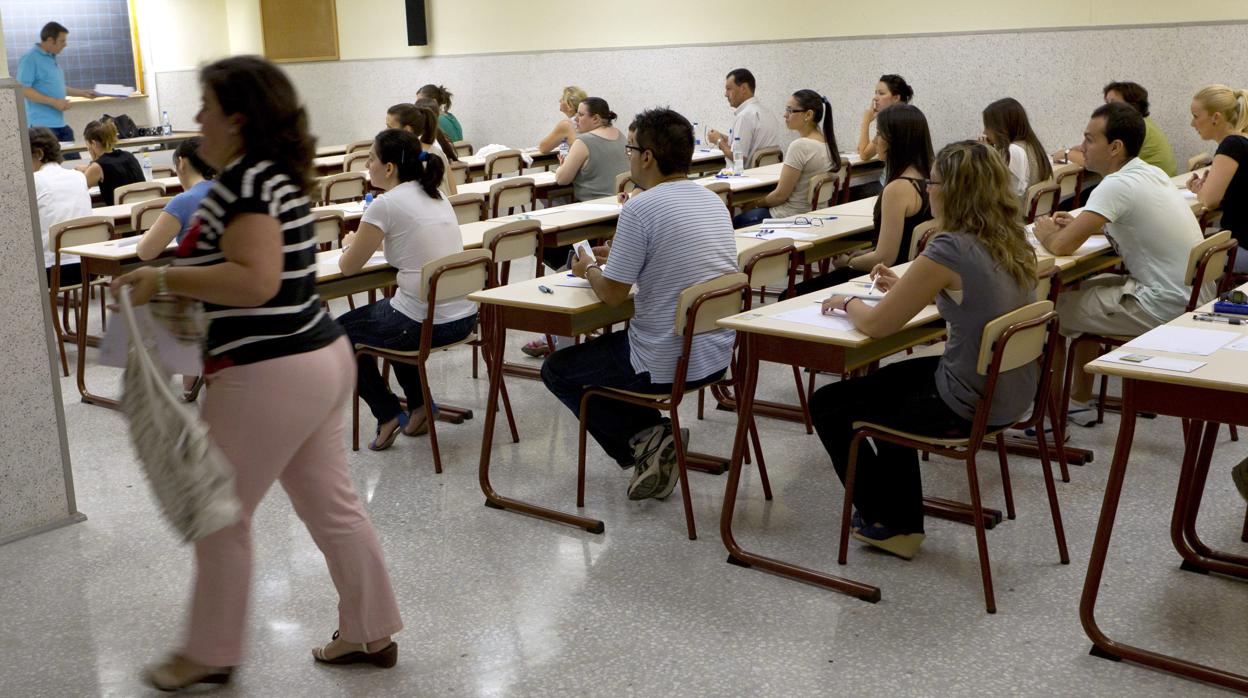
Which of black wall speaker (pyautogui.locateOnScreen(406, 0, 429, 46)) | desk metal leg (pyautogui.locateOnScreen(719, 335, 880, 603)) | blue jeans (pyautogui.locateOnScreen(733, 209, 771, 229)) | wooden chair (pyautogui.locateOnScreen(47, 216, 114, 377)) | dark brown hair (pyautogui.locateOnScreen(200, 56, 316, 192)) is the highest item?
black wall speaker (pyautogui.locateOnScreen(406, 0, 429, 46))

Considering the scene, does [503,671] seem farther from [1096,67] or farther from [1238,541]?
[1096,67]

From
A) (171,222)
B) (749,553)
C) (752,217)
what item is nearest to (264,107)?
(749,553)

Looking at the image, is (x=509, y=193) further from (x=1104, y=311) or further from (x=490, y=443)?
(x=1104, y=311)

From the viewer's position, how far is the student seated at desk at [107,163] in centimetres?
722

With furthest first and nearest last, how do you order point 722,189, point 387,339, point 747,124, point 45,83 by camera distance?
point 45,83 → point 747,124 → point 722,189 → point 387,339

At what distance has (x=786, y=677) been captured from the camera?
9.09 ft

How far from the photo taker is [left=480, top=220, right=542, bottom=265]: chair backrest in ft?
15.7

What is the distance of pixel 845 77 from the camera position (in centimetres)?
930

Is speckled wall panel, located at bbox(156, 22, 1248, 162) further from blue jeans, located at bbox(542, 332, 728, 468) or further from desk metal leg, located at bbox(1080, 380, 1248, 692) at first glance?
desk metal leg, located at bbox(1080, 380, 1248, 692)

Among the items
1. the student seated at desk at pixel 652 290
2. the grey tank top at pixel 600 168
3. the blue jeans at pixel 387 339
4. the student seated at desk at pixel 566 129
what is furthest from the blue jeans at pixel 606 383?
the student seated at desk at pixel 566 129

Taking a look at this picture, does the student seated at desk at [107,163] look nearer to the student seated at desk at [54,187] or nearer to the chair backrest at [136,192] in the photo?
the chair backrest at [136,192]

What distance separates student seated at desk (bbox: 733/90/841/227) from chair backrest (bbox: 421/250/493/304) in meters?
2.81

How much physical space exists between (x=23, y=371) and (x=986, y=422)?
2.80m

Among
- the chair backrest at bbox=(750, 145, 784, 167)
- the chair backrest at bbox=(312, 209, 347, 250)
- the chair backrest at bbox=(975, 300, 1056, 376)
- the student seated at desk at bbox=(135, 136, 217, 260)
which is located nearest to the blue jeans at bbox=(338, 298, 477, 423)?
the student seated at desk at bbox=(135, 136, 217, 260)
